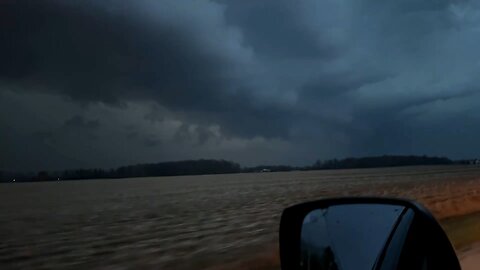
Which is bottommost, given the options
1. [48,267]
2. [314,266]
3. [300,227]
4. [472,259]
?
[48,267]

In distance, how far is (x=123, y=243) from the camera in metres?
19.4

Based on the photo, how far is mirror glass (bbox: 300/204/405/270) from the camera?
2.09 m

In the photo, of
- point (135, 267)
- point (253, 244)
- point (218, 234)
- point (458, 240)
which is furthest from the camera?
point (218, 234)

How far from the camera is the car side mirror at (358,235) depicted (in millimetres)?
2014

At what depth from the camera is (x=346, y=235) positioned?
2.22m

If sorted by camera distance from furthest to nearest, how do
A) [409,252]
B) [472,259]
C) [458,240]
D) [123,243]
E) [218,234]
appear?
[218,234]
[123,243]
[458,240]
[472,259]
[409,252]

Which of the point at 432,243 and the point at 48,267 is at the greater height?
the point at 432,243

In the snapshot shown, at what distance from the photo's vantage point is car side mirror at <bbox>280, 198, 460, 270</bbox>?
201 cm

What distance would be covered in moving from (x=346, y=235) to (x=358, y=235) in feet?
0.19

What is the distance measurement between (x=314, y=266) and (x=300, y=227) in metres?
0.23

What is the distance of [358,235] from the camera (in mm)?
2232

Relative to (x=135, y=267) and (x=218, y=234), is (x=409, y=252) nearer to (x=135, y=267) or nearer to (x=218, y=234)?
(x=135, y=267)

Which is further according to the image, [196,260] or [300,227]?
[196,260]

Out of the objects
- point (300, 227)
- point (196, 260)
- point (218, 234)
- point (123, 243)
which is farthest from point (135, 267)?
point (300, 227)
